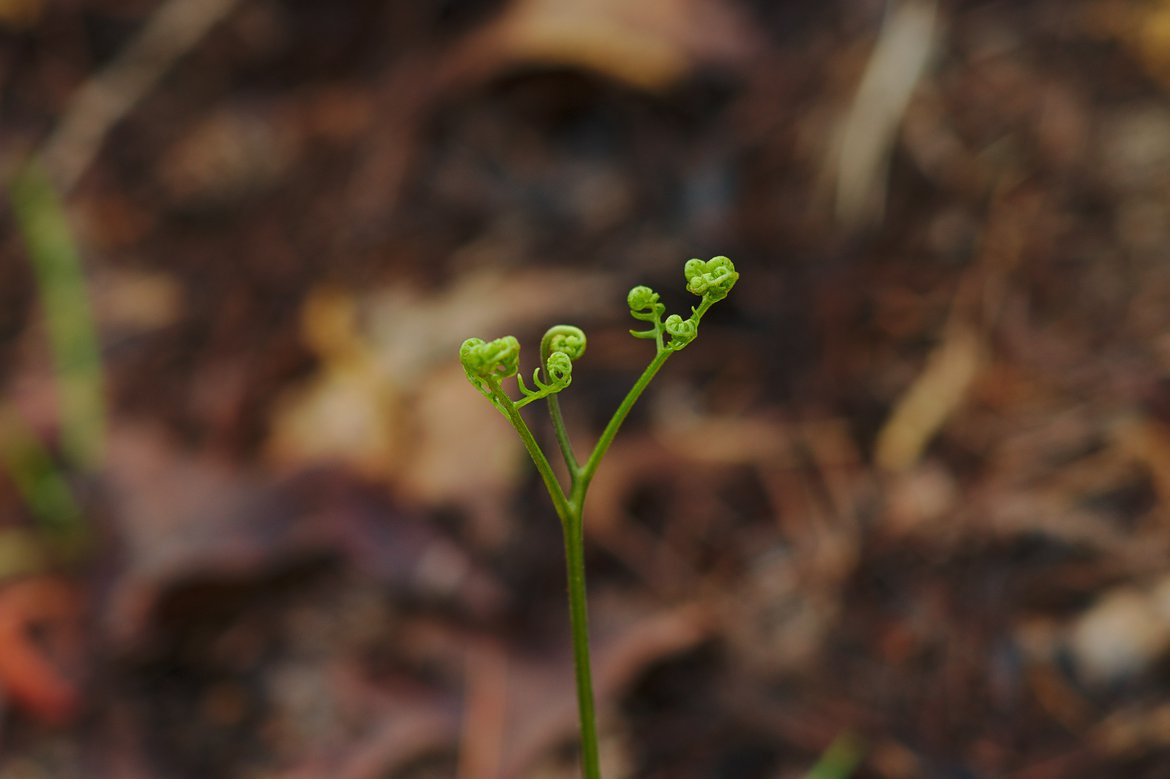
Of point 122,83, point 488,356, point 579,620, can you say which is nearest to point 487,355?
point 488,356

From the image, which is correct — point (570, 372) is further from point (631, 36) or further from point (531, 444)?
point (631, 36)

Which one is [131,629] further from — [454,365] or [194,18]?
[194,18]

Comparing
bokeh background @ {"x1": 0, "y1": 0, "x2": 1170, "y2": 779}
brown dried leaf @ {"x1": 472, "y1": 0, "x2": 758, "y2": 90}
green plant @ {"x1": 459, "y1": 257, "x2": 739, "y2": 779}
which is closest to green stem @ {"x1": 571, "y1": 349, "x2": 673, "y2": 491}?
green plant @ {"x1": 459, "y1": 257, "x2": 739, "y2": 779}

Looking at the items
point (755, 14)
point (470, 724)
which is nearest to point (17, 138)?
point (755, 14)

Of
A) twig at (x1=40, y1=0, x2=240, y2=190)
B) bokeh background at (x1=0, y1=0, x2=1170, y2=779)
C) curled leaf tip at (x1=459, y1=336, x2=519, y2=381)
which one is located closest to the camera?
curled leaf tip at (x1=459, y1=336, x2=519, y2=381)

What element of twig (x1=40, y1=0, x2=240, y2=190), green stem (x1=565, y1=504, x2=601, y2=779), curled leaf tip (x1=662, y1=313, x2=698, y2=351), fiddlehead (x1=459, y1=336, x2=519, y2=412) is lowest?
green stem (x1=565, y1=504, x2=601, y2=779)

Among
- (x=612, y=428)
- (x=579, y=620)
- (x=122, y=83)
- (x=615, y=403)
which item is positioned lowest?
(x=579, y=620)

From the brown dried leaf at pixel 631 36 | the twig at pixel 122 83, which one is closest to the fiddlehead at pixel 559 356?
the brown dried leaf at pixel 631 36

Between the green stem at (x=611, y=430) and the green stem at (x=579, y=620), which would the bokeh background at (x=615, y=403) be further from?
the green stem at (x=611, y=430)

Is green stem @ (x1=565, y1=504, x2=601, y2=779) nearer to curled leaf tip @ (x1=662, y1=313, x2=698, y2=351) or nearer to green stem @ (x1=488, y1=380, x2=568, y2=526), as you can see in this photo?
green stem @ (x1=488, y1=380, x2=568, y2=526)
